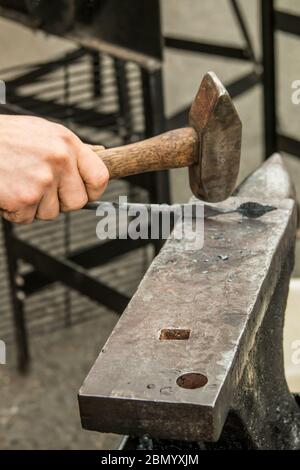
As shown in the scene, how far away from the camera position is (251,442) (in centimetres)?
174

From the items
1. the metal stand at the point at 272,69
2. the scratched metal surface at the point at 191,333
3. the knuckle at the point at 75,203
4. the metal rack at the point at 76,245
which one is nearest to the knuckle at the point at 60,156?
the knuckle at the point at 75,203

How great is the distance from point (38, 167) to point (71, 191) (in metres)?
0.11

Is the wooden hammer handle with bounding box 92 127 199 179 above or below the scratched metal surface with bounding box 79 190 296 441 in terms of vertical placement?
above

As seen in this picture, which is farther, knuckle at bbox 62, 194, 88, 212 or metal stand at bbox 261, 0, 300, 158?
metal stand at bbox 261, 0, 300, 158

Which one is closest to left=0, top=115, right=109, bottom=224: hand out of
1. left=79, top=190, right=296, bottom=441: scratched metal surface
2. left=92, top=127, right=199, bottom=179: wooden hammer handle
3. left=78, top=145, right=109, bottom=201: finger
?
left=78, top=145, right=109, bottom=201: finger

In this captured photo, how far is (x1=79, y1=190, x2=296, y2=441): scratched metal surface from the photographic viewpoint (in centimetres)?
144

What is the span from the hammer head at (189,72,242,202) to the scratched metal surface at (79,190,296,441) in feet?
0.34

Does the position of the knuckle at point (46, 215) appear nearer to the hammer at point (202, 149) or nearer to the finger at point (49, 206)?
the finger at point (49, 206)

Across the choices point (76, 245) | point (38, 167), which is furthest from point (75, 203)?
point (76, 245)

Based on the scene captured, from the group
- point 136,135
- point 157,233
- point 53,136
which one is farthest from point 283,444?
point 136,135

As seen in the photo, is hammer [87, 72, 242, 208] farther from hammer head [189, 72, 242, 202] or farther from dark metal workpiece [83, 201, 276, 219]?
dark metal workpiece [83, 201, 276, 219]

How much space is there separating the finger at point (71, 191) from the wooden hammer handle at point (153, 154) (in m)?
0.14

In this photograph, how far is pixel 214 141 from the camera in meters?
1.81

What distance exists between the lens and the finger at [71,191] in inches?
64.0
